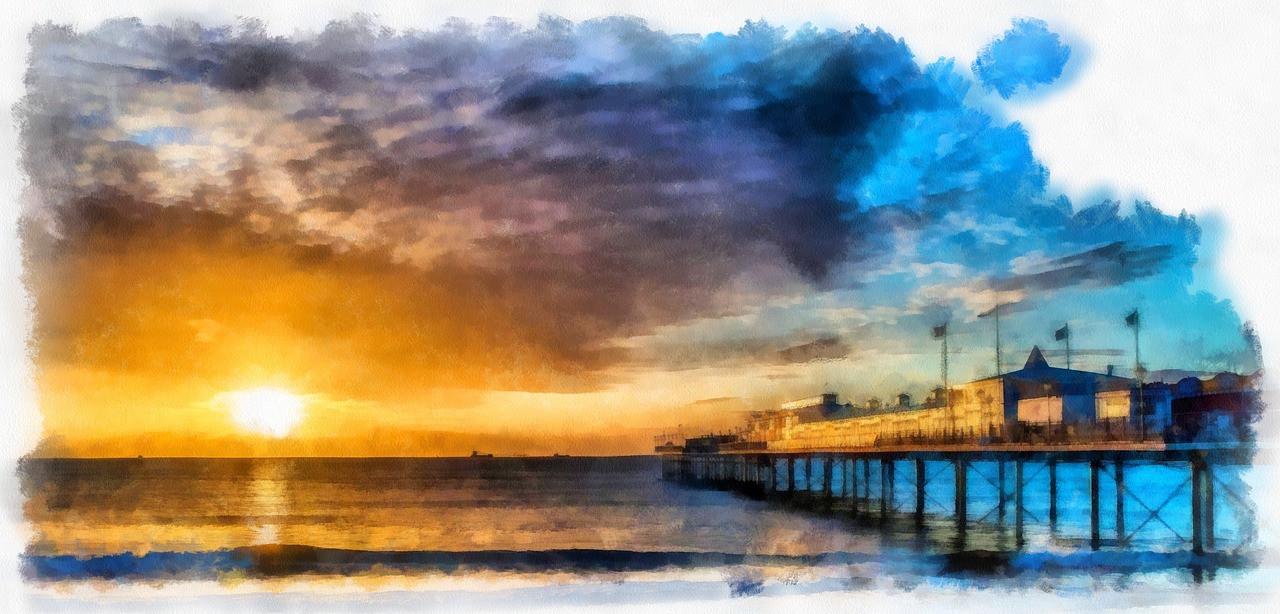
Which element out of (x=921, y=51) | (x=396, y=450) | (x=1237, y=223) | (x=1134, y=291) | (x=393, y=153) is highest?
(x=921, y=51)

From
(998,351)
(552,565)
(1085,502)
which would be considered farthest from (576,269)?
(1085,502)

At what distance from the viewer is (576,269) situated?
8.56 m

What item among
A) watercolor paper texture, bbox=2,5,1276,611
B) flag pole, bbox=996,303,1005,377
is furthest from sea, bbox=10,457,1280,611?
flag pole, bbox=996,303,1005,377

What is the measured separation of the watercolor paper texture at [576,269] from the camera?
8086 millimetres

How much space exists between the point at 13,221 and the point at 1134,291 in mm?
9232

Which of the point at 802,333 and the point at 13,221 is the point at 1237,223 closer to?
the point at 802,333

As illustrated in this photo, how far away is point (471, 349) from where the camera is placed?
8.73m

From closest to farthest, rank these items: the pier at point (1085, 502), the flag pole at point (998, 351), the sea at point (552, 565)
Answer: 1. the sea at point (552, 565)
2. the flag pole at point (998, 351)
3. the pier at point (1085, 502)

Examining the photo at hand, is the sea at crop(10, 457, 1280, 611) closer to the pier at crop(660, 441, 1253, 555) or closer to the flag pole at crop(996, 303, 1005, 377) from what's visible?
the pier at crop(660, 441, 1253, 555)

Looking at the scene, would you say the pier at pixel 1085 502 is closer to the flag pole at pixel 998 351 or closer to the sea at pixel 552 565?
the sea at pixel 552 565

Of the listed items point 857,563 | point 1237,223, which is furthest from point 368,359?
point 1237,223

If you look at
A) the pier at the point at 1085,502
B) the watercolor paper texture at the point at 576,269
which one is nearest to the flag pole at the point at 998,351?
the watercolor paper texture at the point at 576,269

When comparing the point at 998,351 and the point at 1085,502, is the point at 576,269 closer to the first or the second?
the point at 998,351

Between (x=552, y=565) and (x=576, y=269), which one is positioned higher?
(x=576, y=269)
